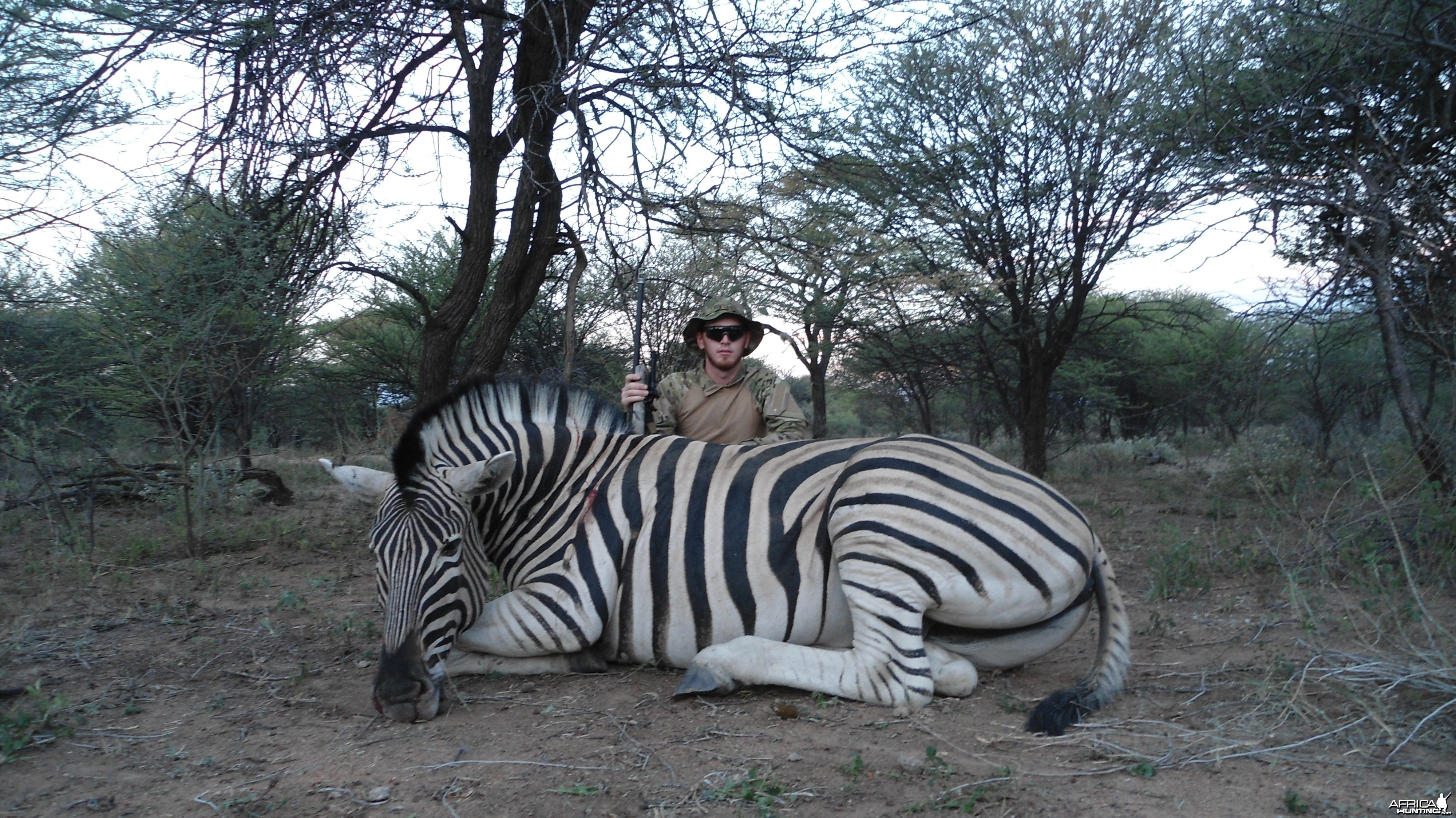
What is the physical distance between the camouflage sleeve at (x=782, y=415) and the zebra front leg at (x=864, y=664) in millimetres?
1638

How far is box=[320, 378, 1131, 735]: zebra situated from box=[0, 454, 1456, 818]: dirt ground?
0.47ft

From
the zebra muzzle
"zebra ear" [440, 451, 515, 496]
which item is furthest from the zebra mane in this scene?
the zebra muzzle

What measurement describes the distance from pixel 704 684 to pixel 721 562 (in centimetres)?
52

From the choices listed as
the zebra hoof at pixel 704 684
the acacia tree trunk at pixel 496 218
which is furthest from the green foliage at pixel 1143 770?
the acacia tree trunk at pixel 496 218

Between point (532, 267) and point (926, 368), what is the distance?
8.15 meters

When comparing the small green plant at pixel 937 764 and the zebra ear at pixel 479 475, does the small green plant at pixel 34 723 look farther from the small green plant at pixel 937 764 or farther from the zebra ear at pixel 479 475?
the small green plant at pixel 937 764

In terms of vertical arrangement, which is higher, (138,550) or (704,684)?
(138,550)

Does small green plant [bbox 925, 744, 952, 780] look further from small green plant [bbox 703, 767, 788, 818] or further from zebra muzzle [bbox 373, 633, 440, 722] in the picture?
zebra muzzle [bbox 373, 633, 440, 722]

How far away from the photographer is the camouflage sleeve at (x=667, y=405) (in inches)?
201

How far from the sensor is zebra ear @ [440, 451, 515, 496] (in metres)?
3.42

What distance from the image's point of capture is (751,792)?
8.09ft

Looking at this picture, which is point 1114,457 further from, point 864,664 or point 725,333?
point 864,664

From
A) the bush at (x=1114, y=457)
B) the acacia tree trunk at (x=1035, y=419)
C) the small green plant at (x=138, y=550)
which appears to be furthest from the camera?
the bush at (x=1114, y=457)

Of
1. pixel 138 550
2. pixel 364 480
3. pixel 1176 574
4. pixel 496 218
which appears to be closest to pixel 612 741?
pixel 364 480
